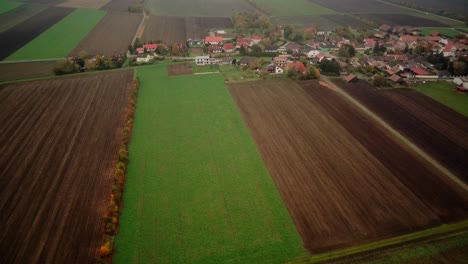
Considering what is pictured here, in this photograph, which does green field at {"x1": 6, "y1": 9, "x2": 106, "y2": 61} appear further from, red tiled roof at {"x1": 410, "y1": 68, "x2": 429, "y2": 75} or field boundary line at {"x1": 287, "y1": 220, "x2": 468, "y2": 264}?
red tiled roof at {"x1": 410, "y1": 68, "x2": 429, "y2": 75}

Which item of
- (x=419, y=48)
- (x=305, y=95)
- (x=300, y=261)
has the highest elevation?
(x=419, y=48)

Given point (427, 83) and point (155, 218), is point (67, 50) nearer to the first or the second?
point (155, 218)

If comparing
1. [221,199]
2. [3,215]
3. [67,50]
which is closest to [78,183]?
[3,215]

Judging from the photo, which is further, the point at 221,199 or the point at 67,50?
the point at 67,50

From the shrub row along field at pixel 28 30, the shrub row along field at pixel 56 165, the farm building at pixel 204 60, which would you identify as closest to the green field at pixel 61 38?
the shrub row along field at pixel 28 30

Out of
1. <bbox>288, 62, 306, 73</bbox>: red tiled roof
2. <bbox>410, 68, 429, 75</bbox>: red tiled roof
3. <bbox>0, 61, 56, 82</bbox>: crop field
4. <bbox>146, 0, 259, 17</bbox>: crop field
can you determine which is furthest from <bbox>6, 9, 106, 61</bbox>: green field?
<bbox>410, 68, 429, 75</bbox>: red tiled roof

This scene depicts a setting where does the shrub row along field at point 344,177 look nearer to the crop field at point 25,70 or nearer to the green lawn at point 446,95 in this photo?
the green lawn at point 446,95

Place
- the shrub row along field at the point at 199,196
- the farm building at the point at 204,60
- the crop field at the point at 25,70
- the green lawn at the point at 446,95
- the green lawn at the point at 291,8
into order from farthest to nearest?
1. the green lawn at the point at 291,8
2. the farm building at the point at 204,60
3. the crop field at the point at 25,70
4. the green lawn at the point at 446,95
5. the shrub row along field at the point at 199,196
